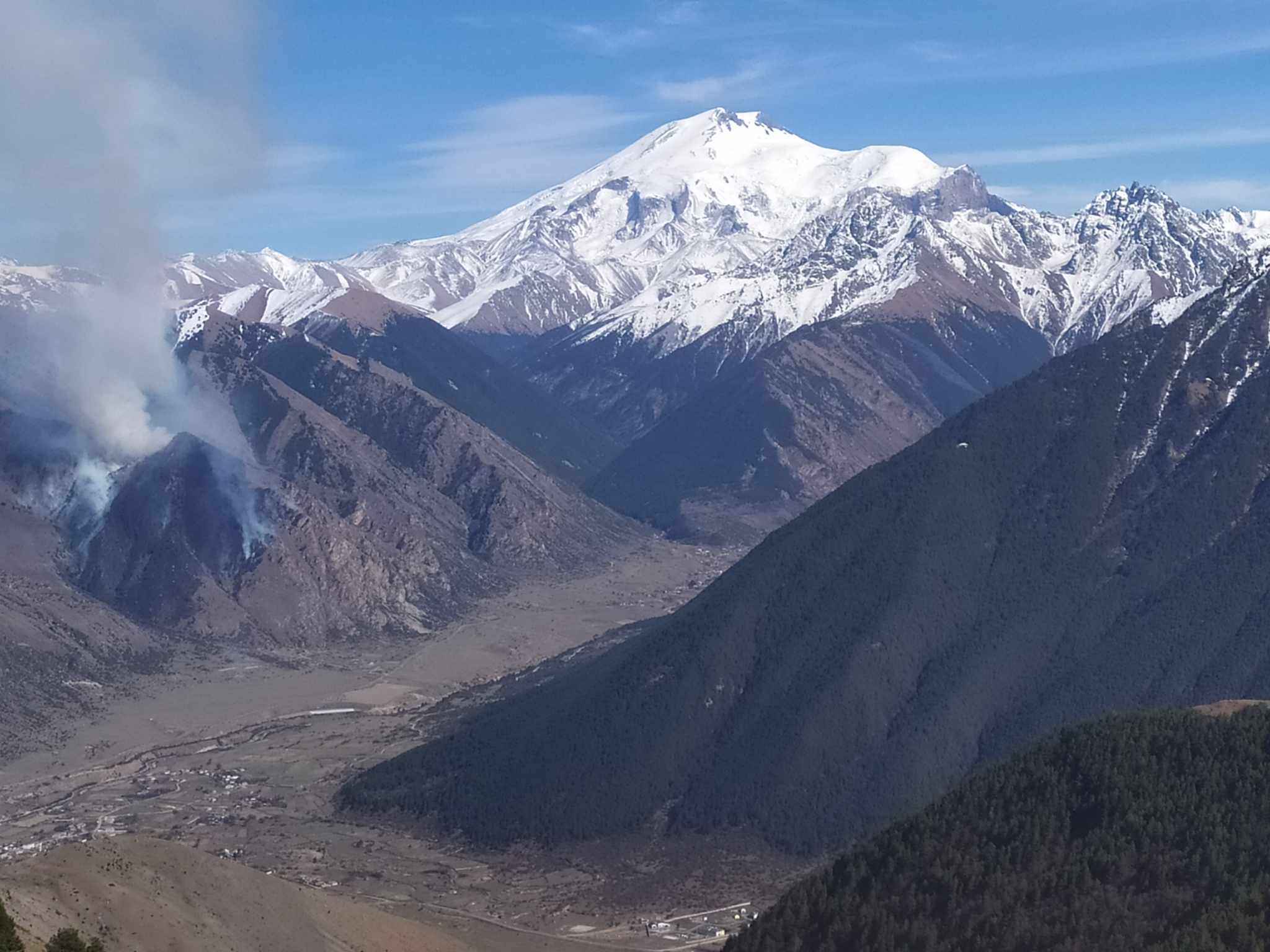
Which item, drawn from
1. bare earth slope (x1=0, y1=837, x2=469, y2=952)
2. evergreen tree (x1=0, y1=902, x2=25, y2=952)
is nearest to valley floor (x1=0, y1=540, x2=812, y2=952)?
bare earth slope (x1=0, y1=837, x2=469, y2=952)

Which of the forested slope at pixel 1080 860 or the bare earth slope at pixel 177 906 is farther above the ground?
the bare earth slope at pixel 177 906

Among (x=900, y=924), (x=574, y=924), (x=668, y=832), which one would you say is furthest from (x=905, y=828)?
(x=668, y=832)

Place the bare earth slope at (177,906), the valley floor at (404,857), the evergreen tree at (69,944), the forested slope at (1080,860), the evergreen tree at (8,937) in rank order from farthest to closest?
1. the valley floor at (404,857)
2. the forested slope at (1080,860)
3. the bare earth slope at (177,906)
4. the evergreen tree at (69,944)
5. the evergreen tree at (8,937)

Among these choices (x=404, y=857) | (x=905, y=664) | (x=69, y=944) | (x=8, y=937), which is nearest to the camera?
(x=8, y=937)

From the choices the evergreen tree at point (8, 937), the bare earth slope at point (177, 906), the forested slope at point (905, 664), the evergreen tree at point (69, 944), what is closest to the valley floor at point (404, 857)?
the forested slope at point (905, 664)

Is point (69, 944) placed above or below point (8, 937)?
below

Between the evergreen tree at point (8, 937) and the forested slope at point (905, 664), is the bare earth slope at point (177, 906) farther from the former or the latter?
the forested slope at point (905, 664)

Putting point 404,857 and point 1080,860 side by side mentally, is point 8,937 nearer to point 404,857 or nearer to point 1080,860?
point 1080,860

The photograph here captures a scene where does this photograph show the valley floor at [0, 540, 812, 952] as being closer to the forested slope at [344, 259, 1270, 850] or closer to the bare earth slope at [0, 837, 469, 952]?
the forested slope at [344, 259, 1270, 850]

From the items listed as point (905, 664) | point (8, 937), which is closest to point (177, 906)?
point (8, 937)

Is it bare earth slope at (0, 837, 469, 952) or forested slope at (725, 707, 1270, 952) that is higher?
bare earth slope at (0, 837, 469, 952)

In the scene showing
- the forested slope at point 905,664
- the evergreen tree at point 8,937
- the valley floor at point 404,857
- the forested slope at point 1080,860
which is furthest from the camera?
the forested slope at point 905,664
